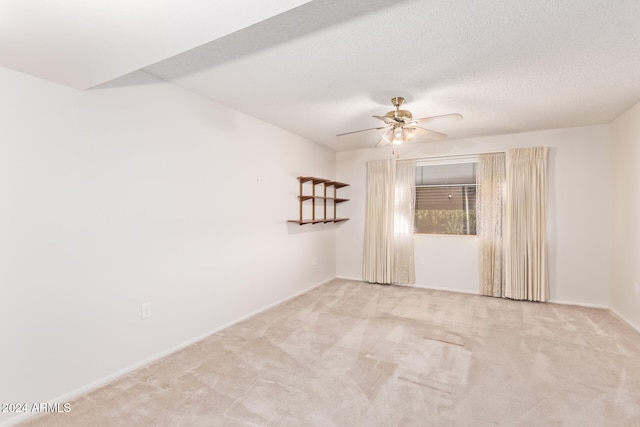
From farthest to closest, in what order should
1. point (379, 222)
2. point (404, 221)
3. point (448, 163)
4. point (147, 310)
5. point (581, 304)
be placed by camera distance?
1. point (379, 222)
2. point (404, 221)
3. point (448, 163)
4. point (581, 304)
5. point (147, 310)

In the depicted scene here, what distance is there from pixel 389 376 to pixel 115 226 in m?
2.31

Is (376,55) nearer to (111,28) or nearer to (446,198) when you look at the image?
(111,28)

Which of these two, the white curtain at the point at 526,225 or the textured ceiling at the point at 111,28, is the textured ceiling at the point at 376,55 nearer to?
the textured ceiling at the point at 111,28

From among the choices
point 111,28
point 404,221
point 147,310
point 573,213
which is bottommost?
point 147,310

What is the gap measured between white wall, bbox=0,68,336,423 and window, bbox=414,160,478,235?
106 inches

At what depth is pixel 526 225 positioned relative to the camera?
415 centimetres

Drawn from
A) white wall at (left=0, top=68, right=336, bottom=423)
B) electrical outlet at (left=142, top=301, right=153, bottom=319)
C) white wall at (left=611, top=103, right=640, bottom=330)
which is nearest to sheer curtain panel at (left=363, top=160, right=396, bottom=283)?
white wall at (left=0, top=68, right=336, bottom=423)

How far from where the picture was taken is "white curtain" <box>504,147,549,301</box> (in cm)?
407

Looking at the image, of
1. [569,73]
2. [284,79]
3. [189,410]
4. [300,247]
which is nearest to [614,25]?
[569,73]

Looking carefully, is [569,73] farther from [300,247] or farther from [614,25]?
[300,247]

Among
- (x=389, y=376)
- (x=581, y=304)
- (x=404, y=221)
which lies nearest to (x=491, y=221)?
(x=404, y=221)

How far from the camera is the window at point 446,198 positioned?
4.66 meters

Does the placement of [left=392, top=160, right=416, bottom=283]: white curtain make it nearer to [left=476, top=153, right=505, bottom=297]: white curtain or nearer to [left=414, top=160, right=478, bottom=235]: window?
[left=414, top=160, right=478, bottom=235]: window

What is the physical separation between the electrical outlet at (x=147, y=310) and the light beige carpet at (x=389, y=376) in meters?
0.39
